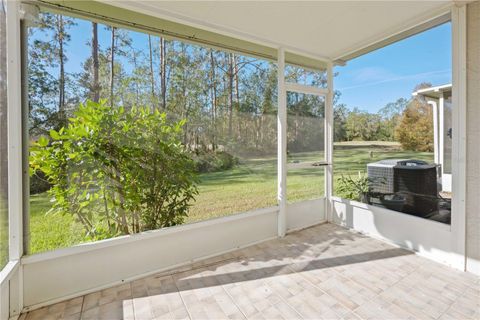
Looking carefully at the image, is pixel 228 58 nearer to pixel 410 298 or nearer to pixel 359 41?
pixel 359 41

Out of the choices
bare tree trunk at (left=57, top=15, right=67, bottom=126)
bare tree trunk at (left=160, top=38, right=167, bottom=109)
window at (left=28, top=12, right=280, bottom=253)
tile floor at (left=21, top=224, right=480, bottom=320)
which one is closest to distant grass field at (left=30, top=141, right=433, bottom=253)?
window at (left=28, top=12, right=280, bottom=253)

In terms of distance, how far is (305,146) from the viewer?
3.30 m

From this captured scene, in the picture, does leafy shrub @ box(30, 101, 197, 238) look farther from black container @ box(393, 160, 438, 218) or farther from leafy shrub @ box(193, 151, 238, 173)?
black container @ box(393, 160, 438, 218)

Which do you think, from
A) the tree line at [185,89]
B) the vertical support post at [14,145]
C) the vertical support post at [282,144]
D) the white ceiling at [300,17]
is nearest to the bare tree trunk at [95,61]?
the tree line at [185,89]

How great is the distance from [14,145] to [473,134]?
149 inches

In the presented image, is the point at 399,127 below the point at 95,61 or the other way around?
below

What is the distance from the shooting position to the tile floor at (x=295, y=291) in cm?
169

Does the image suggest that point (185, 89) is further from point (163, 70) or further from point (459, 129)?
point (459, 129)

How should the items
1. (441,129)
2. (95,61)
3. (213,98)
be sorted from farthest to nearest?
1. (213,98)
2. (441,129)
3. (95,61)

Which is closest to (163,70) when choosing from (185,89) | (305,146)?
(185,89)

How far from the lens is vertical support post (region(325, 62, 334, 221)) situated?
3.45 metres

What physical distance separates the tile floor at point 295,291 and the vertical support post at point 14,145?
0.30 metres

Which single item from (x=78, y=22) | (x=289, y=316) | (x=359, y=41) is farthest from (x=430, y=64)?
(x=78, y=22)

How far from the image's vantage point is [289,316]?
1655 millimetres
